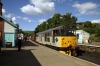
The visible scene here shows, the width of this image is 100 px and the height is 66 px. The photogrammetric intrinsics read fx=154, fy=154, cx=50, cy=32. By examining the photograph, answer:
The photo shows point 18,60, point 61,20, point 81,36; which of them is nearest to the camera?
point 18,60

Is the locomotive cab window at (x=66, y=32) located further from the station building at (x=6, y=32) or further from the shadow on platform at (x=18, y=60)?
the station building at (x=6, y=32)

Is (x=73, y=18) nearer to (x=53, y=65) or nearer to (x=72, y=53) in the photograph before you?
(x=72, y=53)

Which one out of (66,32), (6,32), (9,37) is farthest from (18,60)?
(6,32)

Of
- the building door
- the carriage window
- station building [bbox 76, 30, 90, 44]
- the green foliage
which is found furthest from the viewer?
the green foliage

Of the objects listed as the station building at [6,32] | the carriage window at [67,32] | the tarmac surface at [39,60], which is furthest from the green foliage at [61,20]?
the tarmac surface at [39,60]

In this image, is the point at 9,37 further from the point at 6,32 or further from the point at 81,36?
the point at 81,36

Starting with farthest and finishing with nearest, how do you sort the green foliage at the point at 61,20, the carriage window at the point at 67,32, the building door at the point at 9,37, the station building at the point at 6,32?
1. the green foliage at the point at 61,20
2. the building door at the point at 9,37
3. the station building at the point at 6,32
4. the carriage window at the point at 67,32

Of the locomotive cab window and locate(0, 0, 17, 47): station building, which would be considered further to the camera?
locate(0, 0, 17, 47): station building

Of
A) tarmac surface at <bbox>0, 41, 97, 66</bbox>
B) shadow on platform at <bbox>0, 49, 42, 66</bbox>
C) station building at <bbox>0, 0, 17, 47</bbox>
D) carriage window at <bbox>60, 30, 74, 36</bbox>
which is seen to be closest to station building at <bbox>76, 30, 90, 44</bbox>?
station building at <bbox>0, 0, 17, 47</bbox>

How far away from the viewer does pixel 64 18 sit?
7762 cm

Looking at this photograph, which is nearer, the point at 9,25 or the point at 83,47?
the point at 9,25

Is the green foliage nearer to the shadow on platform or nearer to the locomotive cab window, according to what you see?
the locomotive cab window

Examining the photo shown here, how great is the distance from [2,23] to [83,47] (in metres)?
15.6

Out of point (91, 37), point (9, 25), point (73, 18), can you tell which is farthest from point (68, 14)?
point (9, 25)
